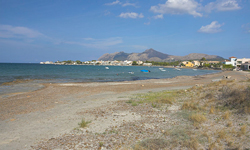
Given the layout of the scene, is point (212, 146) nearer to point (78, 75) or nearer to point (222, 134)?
point (222, 134)

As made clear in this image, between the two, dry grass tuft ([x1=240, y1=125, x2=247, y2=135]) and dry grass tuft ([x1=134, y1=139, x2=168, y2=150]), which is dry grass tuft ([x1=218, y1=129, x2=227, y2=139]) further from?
dry grass tuft ([x1=134, y1=139, x2=168, y2=150])

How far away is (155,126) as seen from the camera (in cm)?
857

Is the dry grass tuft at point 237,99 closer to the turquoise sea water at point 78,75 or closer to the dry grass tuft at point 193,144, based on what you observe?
the dry grass tuft at point 193,144

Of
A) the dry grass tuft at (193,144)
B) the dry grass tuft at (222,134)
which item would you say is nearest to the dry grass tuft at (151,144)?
the dry grass tuft at (193,144)

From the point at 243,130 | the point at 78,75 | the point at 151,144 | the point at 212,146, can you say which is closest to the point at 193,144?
the point at 212,146

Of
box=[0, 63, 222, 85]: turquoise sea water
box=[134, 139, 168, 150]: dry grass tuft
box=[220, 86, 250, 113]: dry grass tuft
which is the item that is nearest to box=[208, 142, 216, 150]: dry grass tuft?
box=[134, 139, 168, 150]: dry grass tuft

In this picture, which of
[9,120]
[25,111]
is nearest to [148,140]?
[9,120]

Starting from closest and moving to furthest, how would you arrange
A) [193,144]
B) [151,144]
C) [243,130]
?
1. [193,144]
2. [151,144]
3. [243,130]

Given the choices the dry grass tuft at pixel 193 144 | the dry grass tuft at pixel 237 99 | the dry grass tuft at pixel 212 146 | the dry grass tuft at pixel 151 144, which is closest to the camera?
the dry grass tuft at pixel 212 146

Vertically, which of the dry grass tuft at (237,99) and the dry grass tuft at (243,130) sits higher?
the dry grass tuft at (237,99)

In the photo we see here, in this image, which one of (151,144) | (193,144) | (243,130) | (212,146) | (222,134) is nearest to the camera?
(212,146)

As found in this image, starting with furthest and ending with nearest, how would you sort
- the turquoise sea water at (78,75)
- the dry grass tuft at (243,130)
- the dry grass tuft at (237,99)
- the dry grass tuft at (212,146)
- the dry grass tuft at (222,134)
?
1. the turquoise sea water at (78,75)
2. the dry grass tuft at (237,99)
3. the dry grass tuft at (243,130)
4. the dry grass tuft at (222,134)
5. the dry grass tuft at (212,146)

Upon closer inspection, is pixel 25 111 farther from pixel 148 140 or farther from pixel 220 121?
pixel 220 121

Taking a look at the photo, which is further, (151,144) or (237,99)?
(237,99)
